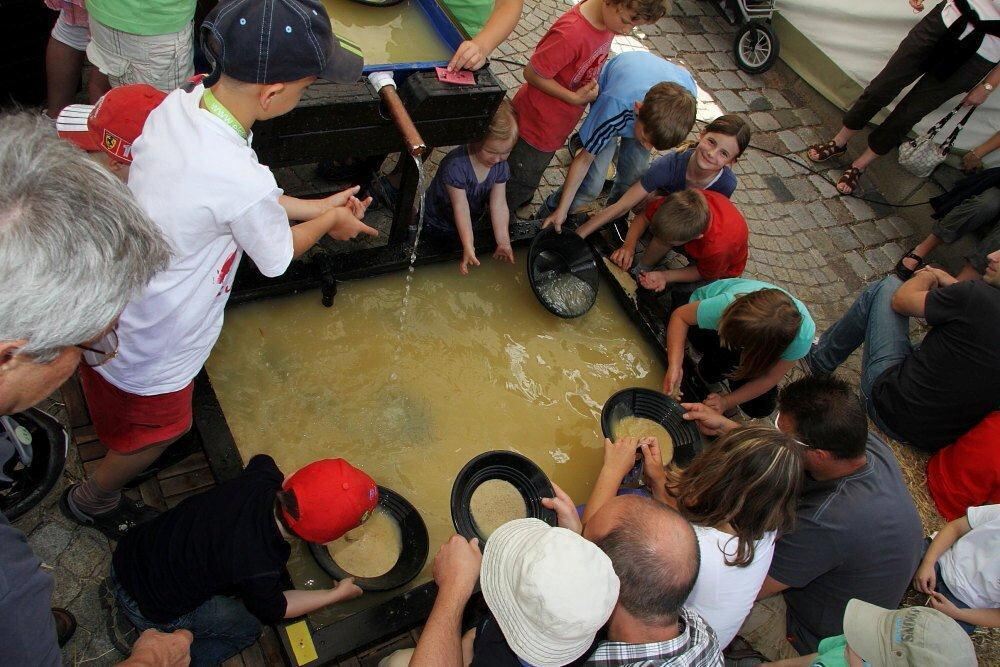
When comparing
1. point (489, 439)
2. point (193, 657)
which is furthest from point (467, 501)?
point (193, 657)

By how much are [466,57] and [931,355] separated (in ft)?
10.1

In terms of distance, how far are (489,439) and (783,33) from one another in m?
5.79

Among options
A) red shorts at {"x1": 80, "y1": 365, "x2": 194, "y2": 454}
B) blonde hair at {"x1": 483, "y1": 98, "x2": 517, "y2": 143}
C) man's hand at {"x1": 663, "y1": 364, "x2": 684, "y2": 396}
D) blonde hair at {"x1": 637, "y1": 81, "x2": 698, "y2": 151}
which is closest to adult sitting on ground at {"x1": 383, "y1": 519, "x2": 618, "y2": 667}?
red shorts at {"x1": 80, "y1": 365, "x2": 194, "y2": 454}

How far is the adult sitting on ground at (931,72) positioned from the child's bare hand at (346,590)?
18.3ft

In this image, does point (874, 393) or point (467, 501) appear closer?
point (467, 501)

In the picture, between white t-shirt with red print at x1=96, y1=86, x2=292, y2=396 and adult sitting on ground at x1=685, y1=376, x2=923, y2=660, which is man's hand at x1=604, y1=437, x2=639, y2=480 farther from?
white t-shirt with red print at x1=96, y1=86, x2=292, y2=396

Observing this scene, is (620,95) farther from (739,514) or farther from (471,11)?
→ (739,514)

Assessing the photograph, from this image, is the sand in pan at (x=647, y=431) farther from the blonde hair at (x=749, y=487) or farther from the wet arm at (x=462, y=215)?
the wet arm at (x=462, y=215)

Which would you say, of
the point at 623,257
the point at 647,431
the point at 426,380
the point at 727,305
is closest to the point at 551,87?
the point at 623,257

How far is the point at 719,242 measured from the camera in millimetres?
4297

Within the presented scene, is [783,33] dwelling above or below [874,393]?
above

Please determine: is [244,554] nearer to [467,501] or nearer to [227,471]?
[227,471]

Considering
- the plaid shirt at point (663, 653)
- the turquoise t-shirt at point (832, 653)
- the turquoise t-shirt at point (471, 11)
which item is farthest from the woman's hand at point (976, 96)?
the plaid shirt at point (663, 653)

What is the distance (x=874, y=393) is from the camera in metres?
4.31
